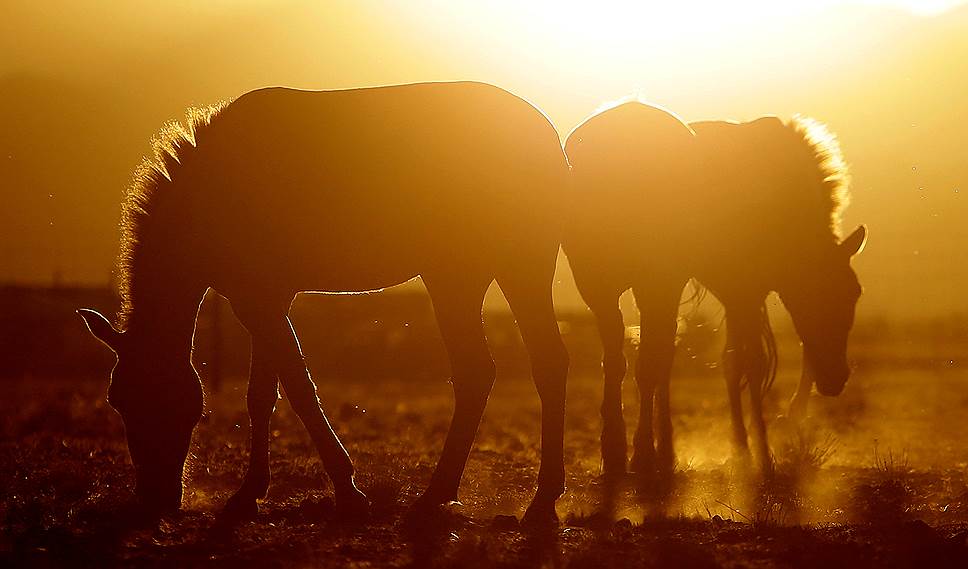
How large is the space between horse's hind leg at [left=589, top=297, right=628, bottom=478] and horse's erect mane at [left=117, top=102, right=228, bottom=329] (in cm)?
398

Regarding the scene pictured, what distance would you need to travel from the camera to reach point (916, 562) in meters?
5.00

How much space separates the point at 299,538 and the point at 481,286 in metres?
2.07

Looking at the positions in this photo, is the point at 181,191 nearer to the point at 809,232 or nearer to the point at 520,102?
the point at 520,102

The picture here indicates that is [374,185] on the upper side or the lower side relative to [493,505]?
upper

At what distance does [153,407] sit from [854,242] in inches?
265

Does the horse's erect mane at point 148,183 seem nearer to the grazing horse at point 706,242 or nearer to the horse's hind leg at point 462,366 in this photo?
the horse's hind leg at point 462,366

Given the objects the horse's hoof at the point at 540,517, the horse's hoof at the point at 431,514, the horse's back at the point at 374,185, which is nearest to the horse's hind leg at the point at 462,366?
the horse's hoof at the point at 431,514

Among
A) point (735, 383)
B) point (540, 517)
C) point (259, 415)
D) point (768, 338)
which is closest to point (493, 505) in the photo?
point (540, 517)

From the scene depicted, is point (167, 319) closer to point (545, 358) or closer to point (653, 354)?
point (545, 358)

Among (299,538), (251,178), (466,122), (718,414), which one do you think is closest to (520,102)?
(466,122)

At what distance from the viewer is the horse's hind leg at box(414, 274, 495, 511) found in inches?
260

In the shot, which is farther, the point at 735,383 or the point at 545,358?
the point at 735,383

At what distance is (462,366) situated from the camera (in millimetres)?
6617

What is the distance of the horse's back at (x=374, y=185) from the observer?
21.6 ft
